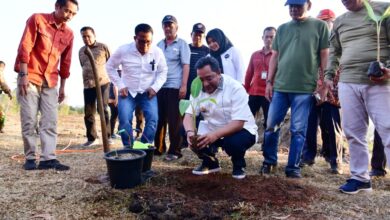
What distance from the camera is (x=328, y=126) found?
165 inches

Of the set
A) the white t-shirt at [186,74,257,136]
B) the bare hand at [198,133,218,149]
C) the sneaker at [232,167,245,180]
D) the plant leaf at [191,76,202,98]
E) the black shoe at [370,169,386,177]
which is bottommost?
the black shoe at [370,169,386,177]

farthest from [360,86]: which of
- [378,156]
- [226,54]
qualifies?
[226,54]

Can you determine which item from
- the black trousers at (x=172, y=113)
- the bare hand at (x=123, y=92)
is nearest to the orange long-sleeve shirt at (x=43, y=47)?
the bare hand at (x=123, y=92)

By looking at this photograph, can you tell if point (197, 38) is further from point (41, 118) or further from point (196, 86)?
point (41, 118)

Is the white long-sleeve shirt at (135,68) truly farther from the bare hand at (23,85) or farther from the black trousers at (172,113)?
the bare hand at (23,85)

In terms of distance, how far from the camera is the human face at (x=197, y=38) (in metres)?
4.81

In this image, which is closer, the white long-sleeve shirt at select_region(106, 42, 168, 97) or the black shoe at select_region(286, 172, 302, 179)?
the black shoe at select_region(286, 172, 302, 179)

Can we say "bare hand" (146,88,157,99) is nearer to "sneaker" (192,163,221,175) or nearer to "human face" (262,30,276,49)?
"sneaker" (192,163,221,175)

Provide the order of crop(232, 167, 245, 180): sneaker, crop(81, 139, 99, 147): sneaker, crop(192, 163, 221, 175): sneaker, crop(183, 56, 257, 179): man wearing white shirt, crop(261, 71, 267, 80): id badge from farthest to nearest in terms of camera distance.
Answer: crop(81, 139, 99, 147): sneaker, crop(261, 71, 267, 80): id badge, crop(192, 163, 221, 175): sneaker, crop(232, 167, 245, 180): sneaker, crop(183, 56, 257, 179): man wearing white shirt

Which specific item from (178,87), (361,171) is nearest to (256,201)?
(361,171)

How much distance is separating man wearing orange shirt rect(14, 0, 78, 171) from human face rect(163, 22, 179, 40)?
115 centimetres

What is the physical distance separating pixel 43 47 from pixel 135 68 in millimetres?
965

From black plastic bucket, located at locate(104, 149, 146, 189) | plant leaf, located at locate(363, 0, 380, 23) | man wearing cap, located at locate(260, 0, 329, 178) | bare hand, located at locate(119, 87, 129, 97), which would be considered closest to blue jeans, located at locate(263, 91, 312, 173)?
man wearing cap, located at locate(260, 0, 329, 178)

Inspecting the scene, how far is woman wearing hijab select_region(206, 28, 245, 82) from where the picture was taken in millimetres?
4617
